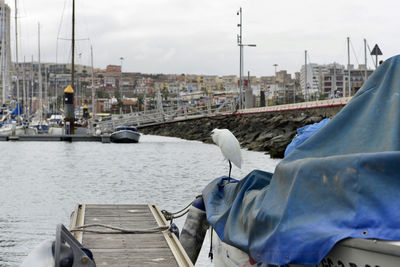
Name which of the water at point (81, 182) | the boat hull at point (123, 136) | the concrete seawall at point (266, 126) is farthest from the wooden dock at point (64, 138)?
the water at point (81, 182)

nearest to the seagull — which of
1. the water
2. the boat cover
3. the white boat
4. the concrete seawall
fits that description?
the water

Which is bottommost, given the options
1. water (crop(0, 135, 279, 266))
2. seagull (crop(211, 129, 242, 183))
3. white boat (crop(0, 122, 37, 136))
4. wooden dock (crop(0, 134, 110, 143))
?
water (crop(0, 135, 279, 266))

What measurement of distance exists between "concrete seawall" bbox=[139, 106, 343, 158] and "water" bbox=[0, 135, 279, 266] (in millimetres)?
3167

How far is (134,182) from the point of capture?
24.2m

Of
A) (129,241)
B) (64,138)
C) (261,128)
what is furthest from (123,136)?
(129,241)

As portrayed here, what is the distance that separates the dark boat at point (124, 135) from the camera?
49938 mm

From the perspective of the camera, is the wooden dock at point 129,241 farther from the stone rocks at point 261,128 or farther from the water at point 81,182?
the stone rocks at point 261,128

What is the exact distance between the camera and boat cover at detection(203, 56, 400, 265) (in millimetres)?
3893

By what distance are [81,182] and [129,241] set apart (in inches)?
667

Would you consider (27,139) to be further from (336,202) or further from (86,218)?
(336,202)

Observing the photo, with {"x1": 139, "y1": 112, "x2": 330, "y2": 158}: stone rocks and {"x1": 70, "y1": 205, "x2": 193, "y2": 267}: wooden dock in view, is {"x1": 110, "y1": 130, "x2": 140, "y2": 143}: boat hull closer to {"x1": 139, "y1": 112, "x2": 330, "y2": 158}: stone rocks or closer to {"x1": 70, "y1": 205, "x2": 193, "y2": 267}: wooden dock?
{"x1": 139, "y1": 112, "x2": 330, "y2": 158}: stone rocks

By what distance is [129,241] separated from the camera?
23.9 feet

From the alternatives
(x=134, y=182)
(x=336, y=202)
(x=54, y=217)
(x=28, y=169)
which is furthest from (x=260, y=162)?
(x=336, y=202)

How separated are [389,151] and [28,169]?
26729mm
